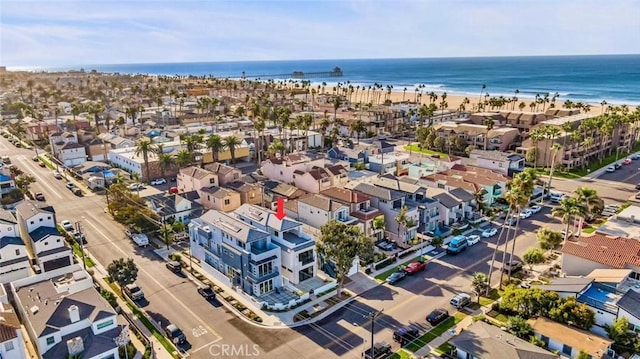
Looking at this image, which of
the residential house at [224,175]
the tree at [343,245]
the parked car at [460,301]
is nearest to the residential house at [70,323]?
the tree at [343,245]

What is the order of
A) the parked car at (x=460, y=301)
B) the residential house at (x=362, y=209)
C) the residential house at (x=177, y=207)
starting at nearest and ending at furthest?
the parked car at (x=460, y=301), the residential house at (x=362, y=209), the residential house at (x=177, y=207)

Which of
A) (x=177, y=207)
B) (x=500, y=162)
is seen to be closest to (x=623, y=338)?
(x=500, y=162)

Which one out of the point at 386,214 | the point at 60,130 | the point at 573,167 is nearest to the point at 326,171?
the point at 386,214

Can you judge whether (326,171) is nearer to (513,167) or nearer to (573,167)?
(513,167)

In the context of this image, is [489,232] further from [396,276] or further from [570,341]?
[570,341]

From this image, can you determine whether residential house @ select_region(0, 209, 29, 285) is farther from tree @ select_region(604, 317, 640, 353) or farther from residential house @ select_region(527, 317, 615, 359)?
tree @ select_region(604, 317, 640, 353)

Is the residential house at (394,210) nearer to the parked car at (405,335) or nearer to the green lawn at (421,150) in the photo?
the parked car at (405,335)
